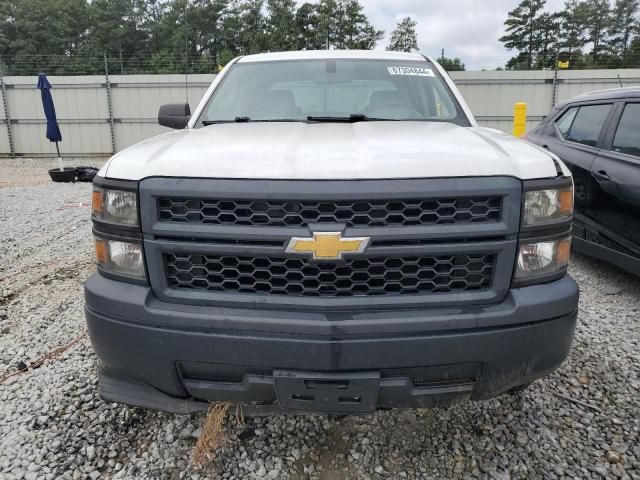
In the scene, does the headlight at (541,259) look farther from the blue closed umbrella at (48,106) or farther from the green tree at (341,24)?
→ the green tree at (341,24)

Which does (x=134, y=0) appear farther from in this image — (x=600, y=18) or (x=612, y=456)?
(x=612, y=456)

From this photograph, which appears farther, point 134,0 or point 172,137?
point 134,0

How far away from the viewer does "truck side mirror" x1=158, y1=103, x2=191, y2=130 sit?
11.0 ft

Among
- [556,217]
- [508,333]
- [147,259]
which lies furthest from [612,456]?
[147,259]

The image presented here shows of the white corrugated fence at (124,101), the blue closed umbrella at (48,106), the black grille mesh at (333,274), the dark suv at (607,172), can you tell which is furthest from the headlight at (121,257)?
the white corrugated fence at (124,101)

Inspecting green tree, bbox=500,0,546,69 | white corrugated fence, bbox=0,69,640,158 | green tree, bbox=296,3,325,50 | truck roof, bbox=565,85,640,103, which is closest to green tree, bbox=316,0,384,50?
green tree, bbox=296,3,325,50

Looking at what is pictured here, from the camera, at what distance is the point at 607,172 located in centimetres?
401

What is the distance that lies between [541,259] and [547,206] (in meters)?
0.20

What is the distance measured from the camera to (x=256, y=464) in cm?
214

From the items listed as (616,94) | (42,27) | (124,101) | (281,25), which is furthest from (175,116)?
(42,27)

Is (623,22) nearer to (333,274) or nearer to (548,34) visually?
(548,34)

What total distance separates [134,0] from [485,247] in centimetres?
7141

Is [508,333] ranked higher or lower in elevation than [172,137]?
lower

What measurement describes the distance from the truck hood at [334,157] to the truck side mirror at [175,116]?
120 cm
